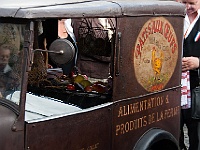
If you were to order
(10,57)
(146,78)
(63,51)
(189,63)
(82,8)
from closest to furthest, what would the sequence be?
(10,57) → (82,8) → (63,51) → (146,78) → (189,63)

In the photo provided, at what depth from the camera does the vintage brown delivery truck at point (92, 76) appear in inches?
113

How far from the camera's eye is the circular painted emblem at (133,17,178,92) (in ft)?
12.4

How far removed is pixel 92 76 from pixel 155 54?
97 cm

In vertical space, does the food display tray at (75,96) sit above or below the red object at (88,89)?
below

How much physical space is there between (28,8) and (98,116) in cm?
99

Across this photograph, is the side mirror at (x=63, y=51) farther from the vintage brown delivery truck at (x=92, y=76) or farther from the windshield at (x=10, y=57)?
the windshield at (x=10, y=57)

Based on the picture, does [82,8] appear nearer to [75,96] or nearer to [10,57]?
[10,57]

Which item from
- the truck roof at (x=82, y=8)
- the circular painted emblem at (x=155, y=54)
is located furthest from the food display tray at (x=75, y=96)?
the truck roof at (x=82, y=8)

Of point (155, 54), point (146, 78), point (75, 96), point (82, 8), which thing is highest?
point (82, 8)

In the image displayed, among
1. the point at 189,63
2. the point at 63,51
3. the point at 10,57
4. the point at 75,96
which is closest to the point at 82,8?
the point at 63,51

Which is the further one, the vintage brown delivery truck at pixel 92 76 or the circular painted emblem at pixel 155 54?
the circular painted emblem at pixel 155 54

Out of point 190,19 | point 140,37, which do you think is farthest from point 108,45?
point 190,19

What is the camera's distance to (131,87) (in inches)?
146

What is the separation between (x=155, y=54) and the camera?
3943 mm
